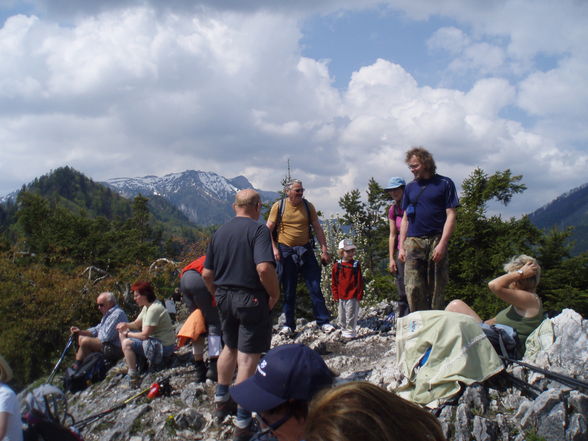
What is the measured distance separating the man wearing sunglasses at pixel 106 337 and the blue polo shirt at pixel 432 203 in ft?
15.3

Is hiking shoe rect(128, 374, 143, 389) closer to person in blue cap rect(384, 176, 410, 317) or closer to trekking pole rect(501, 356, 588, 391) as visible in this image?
person in blue cap rect(384, 176, 410, 317)

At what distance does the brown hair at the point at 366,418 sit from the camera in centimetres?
134

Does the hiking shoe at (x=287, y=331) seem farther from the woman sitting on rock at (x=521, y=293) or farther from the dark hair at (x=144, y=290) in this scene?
the woman sitting on rock at (x=521, y=293)


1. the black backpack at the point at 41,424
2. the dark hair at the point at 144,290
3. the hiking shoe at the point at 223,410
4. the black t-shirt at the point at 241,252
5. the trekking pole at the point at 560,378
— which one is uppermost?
the black t-shirt at the point at 241,252

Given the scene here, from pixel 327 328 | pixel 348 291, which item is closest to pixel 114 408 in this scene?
pixel 327 328

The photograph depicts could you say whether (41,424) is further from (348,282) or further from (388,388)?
(348,282)

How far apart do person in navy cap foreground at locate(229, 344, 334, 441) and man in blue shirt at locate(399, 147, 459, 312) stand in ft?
11.6

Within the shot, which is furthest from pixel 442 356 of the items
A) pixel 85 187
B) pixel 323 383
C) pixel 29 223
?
pixel 85 187

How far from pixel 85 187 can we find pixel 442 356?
180002 mm

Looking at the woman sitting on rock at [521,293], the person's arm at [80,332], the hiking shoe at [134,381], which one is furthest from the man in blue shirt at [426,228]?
the person's arm at [80,332]

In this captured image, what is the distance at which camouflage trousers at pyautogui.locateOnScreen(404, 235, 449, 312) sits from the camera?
5473 mm

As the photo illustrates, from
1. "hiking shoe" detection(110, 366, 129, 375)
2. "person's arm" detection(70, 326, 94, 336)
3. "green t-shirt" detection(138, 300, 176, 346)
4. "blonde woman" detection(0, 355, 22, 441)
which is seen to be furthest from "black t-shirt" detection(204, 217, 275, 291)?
"person's arm" detection(70, 326, 94, 336)

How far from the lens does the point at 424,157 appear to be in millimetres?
5434

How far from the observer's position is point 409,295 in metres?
5.54
